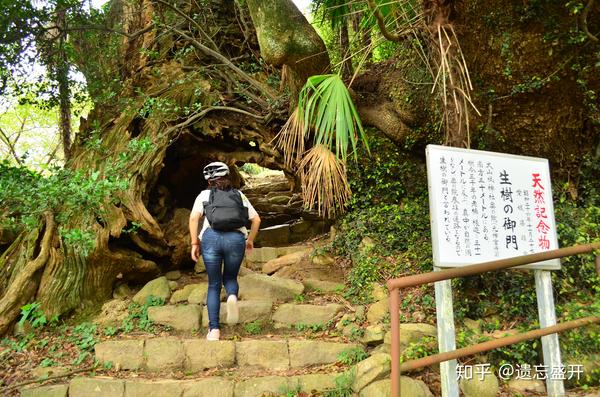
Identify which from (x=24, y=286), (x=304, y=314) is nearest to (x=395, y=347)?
(x=304, y=314)

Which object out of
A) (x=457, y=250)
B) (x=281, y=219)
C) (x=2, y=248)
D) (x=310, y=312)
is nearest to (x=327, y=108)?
(x=457, y=250)

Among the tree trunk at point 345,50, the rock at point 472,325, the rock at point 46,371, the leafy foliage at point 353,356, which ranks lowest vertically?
the rock at point 46,371

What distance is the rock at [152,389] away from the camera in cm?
350

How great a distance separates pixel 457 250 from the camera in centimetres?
294

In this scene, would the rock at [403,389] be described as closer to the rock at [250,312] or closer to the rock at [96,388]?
the rock at [250,312]

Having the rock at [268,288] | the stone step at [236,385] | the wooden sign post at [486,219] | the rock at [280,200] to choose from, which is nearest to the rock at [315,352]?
the stone step at [236,385]

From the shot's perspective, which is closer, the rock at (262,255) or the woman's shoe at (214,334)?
the woman's shoe at (214,334)

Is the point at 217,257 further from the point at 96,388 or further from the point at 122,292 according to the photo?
the point at 122,292

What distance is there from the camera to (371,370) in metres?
3.45

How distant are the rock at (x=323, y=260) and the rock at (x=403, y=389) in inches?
109

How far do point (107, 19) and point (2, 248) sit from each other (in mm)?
3896

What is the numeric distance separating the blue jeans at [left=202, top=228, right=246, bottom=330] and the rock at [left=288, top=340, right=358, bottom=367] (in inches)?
31.8

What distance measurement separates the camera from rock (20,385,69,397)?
347 centimetres

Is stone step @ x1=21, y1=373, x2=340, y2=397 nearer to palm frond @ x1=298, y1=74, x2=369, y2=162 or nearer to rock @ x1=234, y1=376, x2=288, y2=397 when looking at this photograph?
rock @ x1=234, y1=376, x2=288, y2=397
